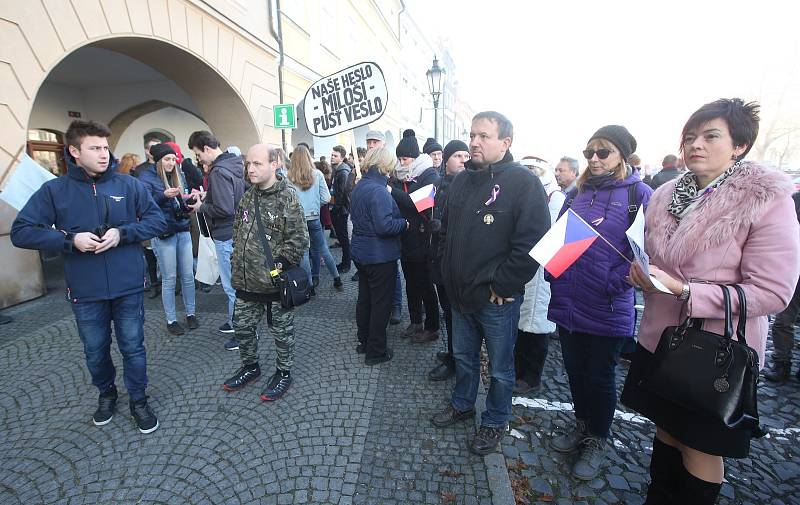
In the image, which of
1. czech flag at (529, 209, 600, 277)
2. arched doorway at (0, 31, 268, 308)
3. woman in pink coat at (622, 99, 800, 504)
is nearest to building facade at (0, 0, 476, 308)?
arched doorway at (0, 31, 268, 308)

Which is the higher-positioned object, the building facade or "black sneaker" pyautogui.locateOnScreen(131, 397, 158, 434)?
the building facade

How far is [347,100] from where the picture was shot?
15.5ft

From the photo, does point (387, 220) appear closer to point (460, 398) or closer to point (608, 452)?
point (460, 398)

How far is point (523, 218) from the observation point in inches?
89.0

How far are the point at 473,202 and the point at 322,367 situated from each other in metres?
2.25

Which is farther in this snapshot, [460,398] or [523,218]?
[460,398]

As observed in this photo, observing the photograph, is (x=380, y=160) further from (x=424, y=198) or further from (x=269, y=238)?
(x=269, y=238)

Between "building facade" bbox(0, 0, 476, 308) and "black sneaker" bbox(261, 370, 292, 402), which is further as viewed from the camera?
"building facade" bbox(0, 0, 476, 308)

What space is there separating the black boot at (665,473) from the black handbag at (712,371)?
43 centimetres

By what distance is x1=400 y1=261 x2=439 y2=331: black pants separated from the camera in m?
4.08

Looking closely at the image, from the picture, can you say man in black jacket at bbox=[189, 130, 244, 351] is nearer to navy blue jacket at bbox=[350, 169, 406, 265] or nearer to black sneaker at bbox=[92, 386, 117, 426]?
black sneaker at bbox=[92, 386, 117, 426]

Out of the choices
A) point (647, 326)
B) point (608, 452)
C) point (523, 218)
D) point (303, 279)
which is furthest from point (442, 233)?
point (608, 452)

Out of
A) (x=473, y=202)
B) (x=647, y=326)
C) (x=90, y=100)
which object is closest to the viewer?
(x=647, y=326)

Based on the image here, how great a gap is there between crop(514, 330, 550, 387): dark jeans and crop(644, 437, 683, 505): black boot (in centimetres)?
134
